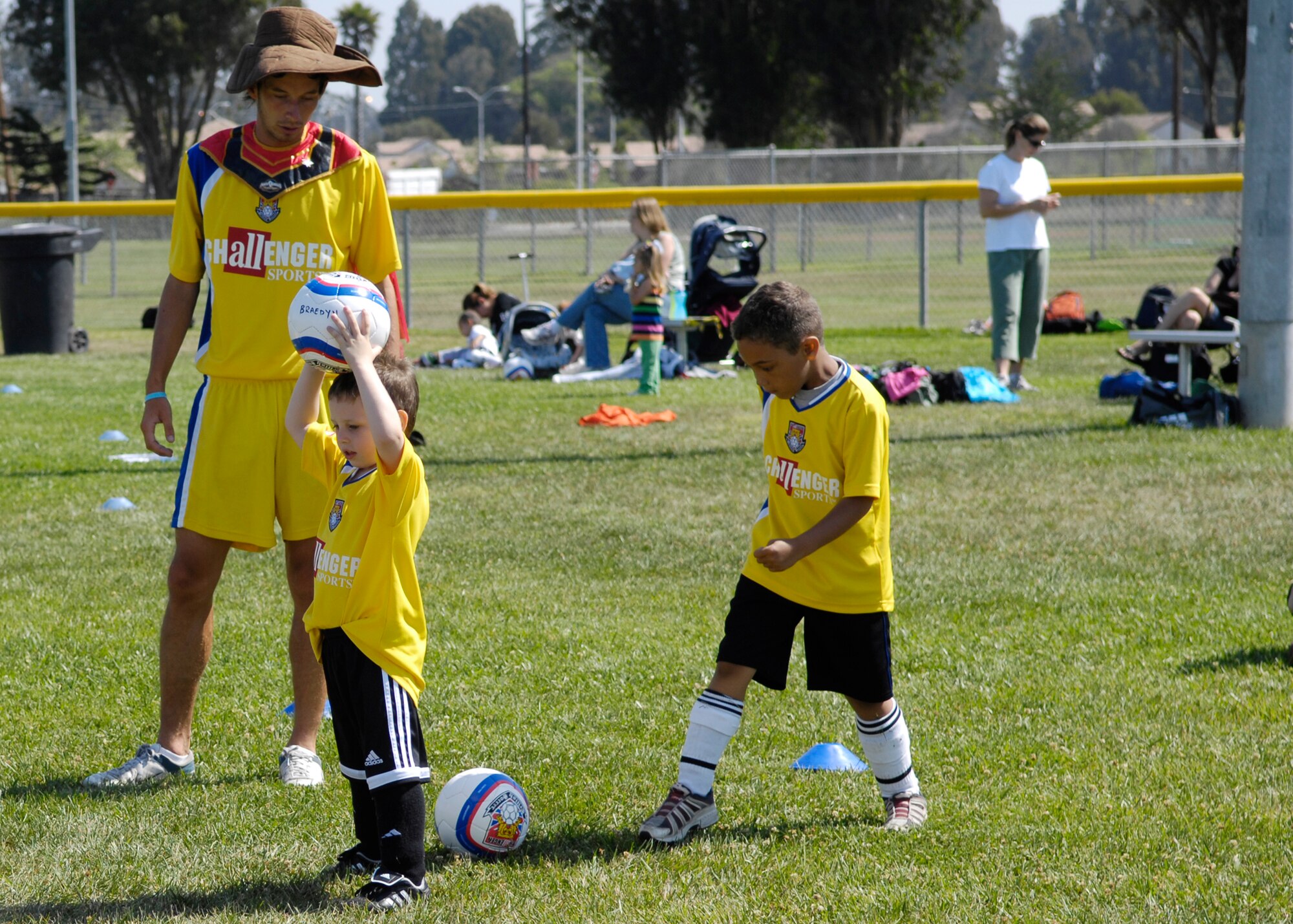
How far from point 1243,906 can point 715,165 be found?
26.4m

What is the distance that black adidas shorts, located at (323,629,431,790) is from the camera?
347 cm

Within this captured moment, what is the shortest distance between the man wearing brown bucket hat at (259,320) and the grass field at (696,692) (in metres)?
0.45

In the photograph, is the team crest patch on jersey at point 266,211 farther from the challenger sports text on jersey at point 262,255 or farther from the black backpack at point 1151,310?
the black backpack at point 1151,310

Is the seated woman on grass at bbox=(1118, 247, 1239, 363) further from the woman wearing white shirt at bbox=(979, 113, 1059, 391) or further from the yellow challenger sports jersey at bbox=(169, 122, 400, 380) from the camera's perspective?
the yellow challenger sports jersey at bbox=(169, 122, 400, 380)

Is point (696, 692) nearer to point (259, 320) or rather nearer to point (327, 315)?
point (259, 320)

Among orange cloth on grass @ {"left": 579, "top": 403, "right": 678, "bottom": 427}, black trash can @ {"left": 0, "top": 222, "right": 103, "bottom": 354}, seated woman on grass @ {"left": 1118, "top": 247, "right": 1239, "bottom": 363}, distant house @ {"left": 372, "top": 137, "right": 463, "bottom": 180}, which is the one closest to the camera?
orange cloth on grass @ {"left": 579, "top": 403, "right": 678, "bottom": 427}

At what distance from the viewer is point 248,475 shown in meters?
4.21

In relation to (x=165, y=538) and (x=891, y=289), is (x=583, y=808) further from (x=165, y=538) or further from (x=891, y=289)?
(x=891, y=289)

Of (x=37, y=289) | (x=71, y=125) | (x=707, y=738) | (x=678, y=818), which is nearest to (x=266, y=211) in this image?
(x=707, y=738)

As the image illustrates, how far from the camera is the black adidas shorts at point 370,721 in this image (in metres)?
3.47

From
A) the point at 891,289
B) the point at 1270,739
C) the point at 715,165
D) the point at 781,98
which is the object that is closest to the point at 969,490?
the point at 1270,739

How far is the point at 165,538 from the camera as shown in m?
7.63

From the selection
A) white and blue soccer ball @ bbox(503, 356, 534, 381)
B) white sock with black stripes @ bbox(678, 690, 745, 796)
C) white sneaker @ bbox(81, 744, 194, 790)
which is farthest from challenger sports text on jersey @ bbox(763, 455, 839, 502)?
white and blue soccer ball @ bbox(503, 356, 534, 381)

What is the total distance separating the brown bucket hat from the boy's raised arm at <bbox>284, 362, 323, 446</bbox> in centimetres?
86
